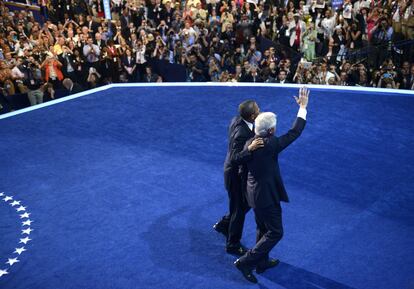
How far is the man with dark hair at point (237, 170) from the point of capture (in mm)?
4609

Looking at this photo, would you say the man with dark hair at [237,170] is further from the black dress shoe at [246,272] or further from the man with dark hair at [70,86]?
the man with dark hair at [70,86]

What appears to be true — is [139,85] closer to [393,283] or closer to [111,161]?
[111,161]

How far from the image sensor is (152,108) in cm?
994

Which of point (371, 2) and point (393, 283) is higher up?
point (371, 2)

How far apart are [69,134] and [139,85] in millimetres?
3248

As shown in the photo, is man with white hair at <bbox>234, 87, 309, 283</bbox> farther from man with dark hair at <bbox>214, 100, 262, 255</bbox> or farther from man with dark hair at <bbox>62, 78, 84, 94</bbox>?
man with dark hair at <bbox>62, 78, 84, 94</bbox>

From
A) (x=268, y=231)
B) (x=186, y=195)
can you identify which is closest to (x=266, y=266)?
(x=268, y=231)

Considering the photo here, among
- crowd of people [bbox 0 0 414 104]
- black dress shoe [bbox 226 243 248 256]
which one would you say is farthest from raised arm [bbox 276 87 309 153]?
crowd of people [bbox 0 0 414 104]

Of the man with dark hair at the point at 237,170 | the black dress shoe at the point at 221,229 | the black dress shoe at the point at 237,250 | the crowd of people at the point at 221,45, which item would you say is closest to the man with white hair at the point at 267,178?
the man with dark hair at the point at 237,170

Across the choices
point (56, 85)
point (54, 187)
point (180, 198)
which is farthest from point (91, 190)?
point (56, 85)

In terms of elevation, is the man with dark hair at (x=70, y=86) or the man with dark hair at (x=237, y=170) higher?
the man with dark hair at (x=237, y=170)

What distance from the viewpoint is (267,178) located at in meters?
4.36

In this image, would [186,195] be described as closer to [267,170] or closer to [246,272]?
[246,272]

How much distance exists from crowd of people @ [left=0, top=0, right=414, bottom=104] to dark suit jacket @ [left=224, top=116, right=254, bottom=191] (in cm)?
653
